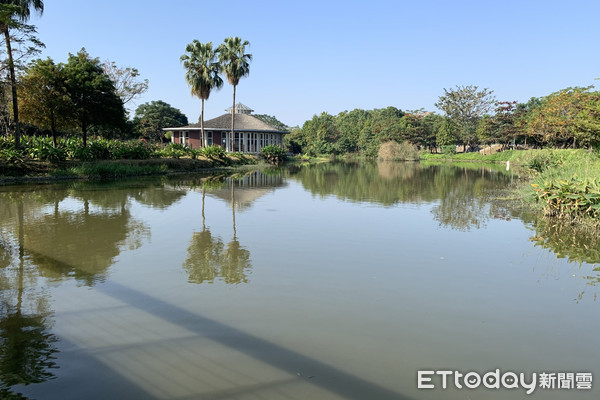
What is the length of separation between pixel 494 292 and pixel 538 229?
5.97 meters

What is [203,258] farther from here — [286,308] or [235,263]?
[286,308]

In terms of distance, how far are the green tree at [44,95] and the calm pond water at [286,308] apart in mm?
16698

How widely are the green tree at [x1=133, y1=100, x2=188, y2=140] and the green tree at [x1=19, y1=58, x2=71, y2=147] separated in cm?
3433

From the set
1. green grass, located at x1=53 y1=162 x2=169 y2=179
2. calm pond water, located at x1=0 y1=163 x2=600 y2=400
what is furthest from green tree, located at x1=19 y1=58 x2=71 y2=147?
calm pond water, located at x1=0 y1=163 x2=600 y2=400

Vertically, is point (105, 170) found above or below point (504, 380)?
above

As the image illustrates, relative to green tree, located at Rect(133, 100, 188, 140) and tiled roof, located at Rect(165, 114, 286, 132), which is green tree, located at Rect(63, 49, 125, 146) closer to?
tiled roof, located at Rect(165, 114, 286, 132)

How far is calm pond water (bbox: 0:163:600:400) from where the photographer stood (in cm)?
388

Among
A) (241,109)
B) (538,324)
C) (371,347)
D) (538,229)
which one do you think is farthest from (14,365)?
(241,109)

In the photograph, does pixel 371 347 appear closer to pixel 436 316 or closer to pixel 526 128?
pixel 436 316

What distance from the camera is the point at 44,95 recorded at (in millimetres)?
25031

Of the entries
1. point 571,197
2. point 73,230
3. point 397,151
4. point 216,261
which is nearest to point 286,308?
point 216,261

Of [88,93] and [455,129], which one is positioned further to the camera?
[455,129]

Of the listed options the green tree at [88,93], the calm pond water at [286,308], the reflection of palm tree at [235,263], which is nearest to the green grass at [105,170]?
the green tree at [88,93]

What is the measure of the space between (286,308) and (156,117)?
71774 millimetres
